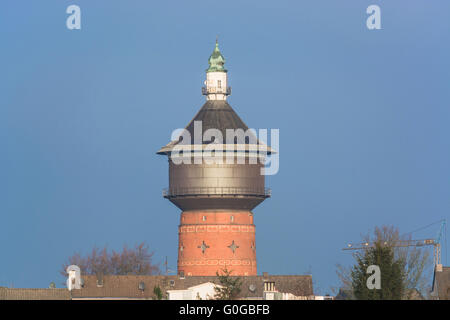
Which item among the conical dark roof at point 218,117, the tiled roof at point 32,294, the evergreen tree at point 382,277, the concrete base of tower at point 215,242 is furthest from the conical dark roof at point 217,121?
the evergreen tree at point 382,277

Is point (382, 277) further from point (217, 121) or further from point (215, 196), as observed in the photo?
point (217, 121)

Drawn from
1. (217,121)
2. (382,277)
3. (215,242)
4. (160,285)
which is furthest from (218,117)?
(382,277)

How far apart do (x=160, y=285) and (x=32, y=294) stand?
11.8 m

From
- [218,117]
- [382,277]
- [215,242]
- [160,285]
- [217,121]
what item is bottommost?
[382,277]

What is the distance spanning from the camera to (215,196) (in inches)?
4678

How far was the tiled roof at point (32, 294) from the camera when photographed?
106062 millimetres

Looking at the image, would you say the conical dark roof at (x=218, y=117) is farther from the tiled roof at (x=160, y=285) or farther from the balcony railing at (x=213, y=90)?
the tiled roof at (x=160, y=285)

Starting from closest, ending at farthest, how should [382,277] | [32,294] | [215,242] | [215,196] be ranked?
[382,277]
[32,294]
[215,196]
[215,242]
